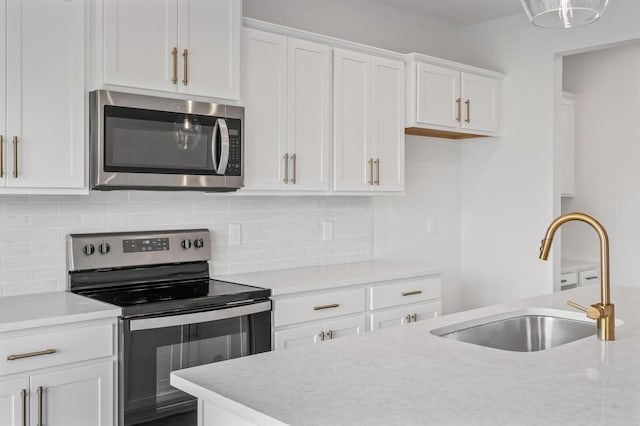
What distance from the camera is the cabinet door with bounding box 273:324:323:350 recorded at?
307 cm

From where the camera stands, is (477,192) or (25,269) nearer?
(25,269)

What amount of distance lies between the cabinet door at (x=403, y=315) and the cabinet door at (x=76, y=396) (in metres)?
1.56

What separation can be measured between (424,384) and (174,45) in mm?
2097

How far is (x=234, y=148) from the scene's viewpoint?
315 cm

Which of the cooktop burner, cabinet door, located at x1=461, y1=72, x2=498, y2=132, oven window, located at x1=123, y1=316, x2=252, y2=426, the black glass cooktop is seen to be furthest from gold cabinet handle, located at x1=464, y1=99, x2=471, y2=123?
the cooktop burner

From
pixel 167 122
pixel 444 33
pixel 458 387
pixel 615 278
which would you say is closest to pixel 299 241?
pixel 167 122

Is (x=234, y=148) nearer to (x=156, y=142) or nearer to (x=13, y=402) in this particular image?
(x=156, y=142)

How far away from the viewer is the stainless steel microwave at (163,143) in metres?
2.72

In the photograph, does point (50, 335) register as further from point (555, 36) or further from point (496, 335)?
point (555, 36)

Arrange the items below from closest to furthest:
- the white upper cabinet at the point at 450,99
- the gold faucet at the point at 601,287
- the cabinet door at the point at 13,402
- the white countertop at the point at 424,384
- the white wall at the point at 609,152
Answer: the white countertop at the point at 424,384 → the gold faucet at the point at 601,287 → the cabinet door at the point at 13,402 → the white upper cabinet at the point at 450,99 → the white wall at the point at 609,152

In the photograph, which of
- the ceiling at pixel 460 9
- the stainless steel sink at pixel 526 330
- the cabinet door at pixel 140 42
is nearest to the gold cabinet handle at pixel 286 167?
the cabinet door at pixel 140 42

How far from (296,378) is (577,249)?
464 centimetres

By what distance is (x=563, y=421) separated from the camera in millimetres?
1222

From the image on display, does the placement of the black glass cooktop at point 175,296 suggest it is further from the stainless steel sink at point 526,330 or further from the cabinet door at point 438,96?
the cabinet door at point 438,96
